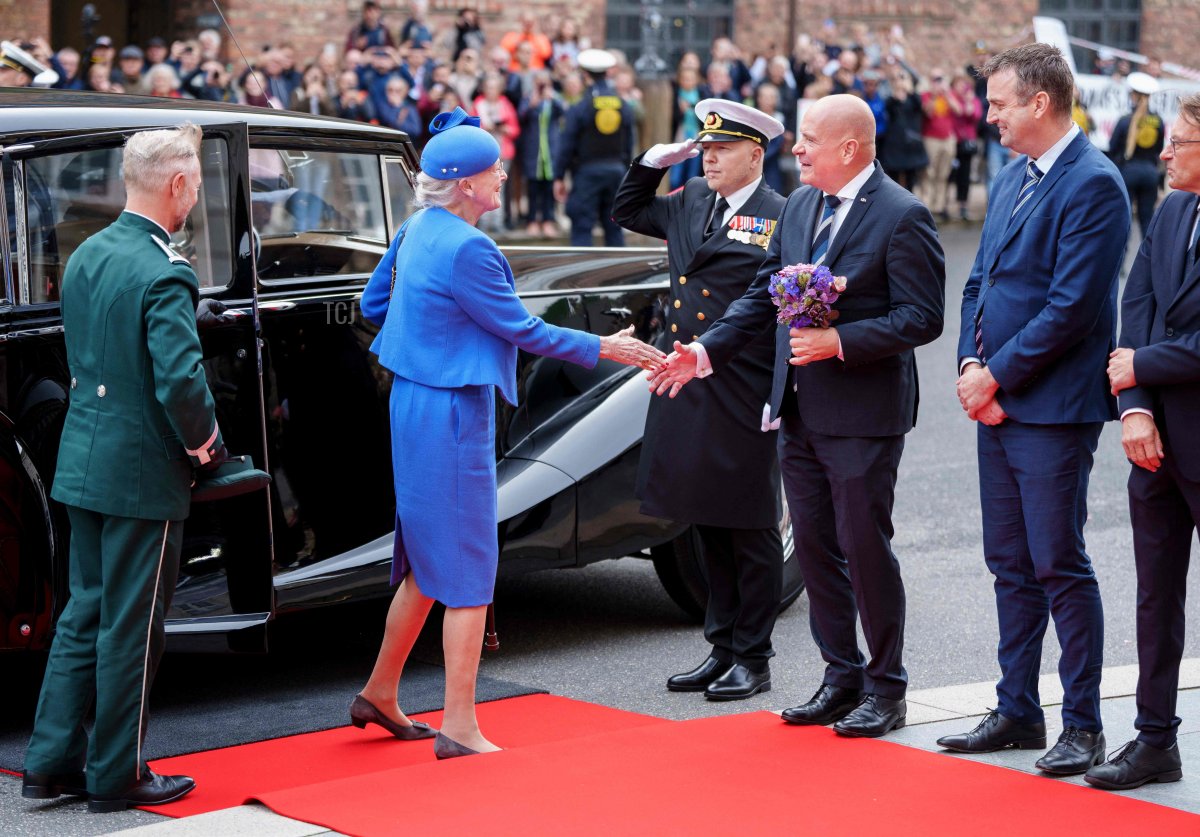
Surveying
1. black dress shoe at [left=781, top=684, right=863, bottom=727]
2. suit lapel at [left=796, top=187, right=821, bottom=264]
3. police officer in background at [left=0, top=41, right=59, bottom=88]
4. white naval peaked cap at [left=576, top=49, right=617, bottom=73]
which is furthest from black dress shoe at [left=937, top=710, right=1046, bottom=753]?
white naval peaked cap at [left=576, top=49, right=617, bottom=73]

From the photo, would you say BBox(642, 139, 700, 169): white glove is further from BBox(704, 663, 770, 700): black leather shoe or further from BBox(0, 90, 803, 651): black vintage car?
BBox(704, 663, 770, 700): black leather shoe

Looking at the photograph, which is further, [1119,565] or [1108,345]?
[1119,565]

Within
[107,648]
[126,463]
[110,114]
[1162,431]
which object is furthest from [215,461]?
[1162,431]

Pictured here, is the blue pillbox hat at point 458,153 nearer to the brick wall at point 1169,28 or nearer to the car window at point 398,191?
the car window at point 398,191

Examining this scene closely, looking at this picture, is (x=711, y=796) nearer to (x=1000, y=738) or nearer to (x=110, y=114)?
(x=1000, y=738)

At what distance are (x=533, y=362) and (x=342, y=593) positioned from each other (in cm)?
122

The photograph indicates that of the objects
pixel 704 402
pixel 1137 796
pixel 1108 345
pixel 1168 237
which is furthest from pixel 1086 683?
pixel 704 402

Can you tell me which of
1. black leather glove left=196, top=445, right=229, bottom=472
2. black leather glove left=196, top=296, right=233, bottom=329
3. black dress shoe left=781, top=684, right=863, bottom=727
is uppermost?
black leather glove left=196, top=296, right=233, bottom=329

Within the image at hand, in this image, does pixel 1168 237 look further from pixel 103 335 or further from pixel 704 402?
pixel 103 335

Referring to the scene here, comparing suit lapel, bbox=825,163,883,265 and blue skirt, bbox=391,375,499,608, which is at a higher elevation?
suit lapel, bbox=825,163,883,265

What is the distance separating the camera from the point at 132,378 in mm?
4172

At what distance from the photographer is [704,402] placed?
18.0 feet

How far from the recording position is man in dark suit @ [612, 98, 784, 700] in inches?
215

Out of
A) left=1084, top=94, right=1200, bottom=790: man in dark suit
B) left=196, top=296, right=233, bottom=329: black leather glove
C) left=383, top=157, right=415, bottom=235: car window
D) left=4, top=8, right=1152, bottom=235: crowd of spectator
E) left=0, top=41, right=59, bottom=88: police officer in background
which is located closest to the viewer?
left=1084, top=94, right=1200, bottom=790: man in dark suit
